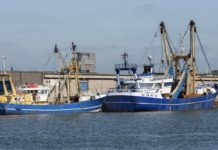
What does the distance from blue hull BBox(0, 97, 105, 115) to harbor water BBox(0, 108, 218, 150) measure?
3771 millimetres

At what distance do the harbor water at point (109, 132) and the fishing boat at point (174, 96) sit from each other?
10.5 metres

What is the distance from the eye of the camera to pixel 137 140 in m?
67.4

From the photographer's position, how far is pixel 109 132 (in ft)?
252

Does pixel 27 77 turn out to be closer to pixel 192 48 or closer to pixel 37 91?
pixel 37 91

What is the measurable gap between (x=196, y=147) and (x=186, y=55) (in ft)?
225

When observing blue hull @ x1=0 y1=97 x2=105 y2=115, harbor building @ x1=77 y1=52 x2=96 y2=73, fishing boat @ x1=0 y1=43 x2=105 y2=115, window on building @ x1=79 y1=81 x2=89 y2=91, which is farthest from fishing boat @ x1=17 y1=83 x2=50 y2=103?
harbor building @ x1=77 y1=52 x2=96 y2=73

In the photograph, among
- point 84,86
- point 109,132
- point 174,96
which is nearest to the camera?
point 109,132

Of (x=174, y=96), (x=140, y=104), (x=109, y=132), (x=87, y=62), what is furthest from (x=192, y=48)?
(x=109, y=132)

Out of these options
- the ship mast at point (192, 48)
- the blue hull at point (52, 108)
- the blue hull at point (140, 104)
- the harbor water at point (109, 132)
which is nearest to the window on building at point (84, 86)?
the ship mast at point (192, 48)

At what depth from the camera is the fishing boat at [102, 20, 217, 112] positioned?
118 m

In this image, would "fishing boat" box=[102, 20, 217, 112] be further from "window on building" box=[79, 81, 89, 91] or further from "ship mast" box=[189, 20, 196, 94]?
"window on building" box=[79, 81, 89, 91]

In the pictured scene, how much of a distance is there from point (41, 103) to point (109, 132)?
39.8 m

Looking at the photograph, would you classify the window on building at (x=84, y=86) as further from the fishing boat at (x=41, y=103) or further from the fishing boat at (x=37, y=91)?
the fishing boat at (x=37, y=91)

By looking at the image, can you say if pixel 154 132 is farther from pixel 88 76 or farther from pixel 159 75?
pixel 88 76
